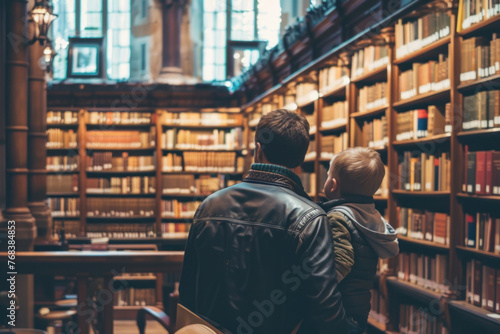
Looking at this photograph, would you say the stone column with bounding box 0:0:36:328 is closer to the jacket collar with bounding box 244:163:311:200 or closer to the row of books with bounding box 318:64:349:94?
the row of books with bounding box 318:64:349:94

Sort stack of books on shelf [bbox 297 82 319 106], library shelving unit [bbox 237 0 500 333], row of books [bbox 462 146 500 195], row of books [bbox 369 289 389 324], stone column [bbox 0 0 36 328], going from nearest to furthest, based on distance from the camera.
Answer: row of books [bbox 462 146 500 195] < library shelving unit [bbox 237 0 500 333] < row of books [bbox 369 289 389 324] < stone column [bbox 0 0 36 328] < stack of books on shelf [bbox 297 82 319 106]

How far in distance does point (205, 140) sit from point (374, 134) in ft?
16.2

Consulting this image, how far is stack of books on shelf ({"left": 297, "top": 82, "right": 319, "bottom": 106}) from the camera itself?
5848 millimetres

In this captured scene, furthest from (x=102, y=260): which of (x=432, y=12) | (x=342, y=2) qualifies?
(x=342, y=2)

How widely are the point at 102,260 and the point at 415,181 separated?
236 cm

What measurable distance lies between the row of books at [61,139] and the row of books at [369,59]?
534 centimetres

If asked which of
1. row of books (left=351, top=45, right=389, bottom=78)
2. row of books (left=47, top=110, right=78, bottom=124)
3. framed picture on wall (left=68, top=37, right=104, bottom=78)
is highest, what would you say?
framed picture on wall (left=68, top=37, right=104, bottom=78)

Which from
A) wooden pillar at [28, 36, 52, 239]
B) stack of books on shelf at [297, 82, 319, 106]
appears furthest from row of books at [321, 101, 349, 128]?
wooden pillar at [28, 36, 52, 239]

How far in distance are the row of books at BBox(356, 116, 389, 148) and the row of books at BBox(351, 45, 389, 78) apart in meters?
0.39

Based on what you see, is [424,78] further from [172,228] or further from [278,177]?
[172,228]

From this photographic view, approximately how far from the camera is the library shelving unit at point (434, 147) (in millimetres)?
3150

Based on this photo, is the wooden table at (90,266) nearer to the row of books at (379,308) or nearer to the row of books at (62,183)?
the row of books at (379,308)

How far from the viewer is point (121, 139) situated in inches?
357

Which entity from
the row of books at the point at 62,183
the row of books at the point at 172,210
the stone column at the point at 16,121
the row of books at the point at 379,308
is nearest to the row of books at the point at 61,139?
the row of books at the point at 62,183
